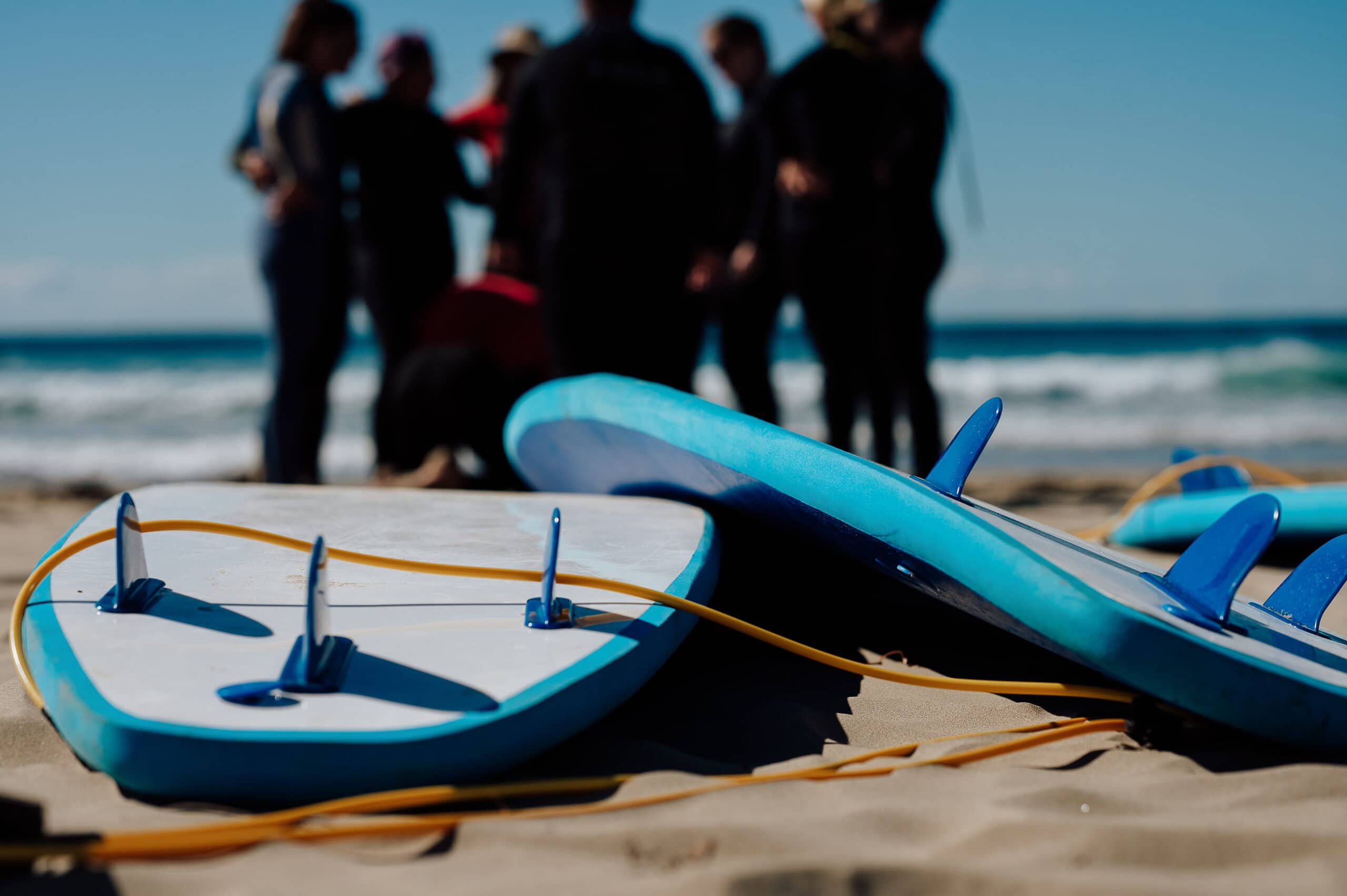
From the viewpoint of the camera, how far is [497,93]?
436 cm

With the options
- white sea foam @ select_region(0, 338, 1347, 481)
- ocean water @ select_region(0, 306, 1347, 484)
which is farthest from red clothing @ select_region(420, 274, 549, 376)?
white sea foam @ select_region(0, 338, 1347, 481)

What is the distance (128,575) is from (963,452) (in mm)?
1256

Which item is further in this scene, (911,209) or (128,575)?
(911,209)

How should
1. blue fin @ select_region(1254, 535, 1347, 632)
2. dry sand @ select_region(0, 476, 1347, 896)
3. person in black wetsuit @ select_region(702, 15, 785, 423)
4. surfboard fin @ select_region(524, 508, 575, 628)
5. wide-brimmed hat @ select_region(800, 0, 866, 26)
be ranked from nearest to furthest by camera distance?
1. dry sand @ select_region(0, 476, 1347, 896)
2. surfboard fin @ select_region(524, 508, 575, 628)
3. blue fin @ select_region(1254, 535, 1347, 632)
4. wide-brimmed hat @ select_region(800, 0, 866, 26)
5. person in black wetsuit @ select_region(702, 15, 785, 423)

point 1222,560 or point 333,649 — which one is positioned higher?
point 1222,560

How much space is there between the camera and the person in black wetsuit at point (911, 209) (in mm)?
3336

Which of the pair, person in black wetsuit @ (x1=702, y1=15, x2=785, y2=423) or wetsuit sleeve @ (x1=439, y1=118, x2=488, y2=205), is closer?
person in black wetsuit @ (x1=702, y1=15, x2=785, y2=423)

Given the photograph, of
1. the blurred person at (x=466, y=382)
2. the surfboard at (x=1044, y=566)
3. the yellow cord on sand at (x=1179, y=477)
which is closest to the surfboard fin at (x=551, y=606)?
the surfboard at (x=1044, y=566)

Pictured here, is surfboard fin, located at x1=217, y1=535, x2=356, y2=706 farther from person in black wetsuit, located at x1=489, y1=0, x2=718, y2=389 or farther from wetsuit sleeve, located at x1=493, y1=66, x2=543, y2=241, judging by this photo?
wetsuit sleeve, located at x1=493, y1=66, x2=543, y2=241

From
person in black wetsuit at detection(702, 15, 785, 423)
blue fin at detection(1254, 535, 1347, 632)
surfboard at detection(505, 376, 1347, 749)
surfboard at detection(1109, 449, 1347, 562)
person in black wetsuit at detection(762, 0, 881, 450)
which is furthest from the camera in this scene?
person in black wetsuit at detection(702, 15, 785, 423)

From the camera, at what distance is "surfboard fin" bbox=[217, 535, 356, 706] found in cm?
120

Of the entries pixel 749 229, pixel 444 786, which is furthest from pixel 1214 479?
pixel 444 786

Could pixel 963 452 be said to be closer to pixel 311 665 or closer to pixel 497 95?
pixel 311 665

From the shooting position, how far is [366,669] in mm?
1298
